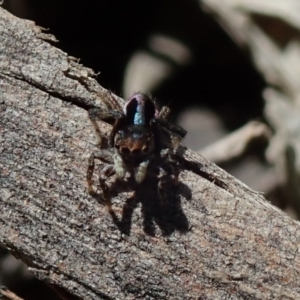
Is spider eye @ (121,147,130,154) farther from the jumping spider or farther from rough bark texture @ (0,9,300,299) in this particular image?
rough bark texture @ (0,9,300,299)

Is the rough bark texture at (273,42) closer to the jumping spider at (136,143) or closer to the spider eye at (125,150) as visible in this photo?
the jumping spider at (136,143)

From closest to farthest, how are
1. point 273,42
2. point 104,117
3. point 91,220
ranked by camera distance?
point 91,220 → point 104,117 → point 273,42

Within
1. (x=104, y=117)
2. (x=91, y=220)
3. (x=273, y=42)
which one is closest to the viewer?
(x=91, y=220)

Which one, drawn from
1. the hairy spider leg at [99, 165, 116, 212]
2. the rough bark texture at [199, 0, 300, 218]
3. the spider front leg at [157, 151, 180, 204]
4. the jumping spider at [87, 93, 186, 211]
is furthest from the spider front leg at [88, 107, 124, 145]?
the rough bark texture at [199, 0, 300, 218]

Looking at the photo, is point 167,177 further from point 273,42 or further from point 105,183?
point 273,42

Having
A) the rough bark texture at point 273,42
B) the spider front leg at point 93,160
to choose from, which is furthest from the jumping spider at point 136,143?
the rough bark texture at point 273,42

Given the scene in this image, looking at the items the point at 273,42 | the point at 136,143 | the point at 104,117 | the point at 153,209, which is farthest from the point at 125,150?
the point at 273,42
